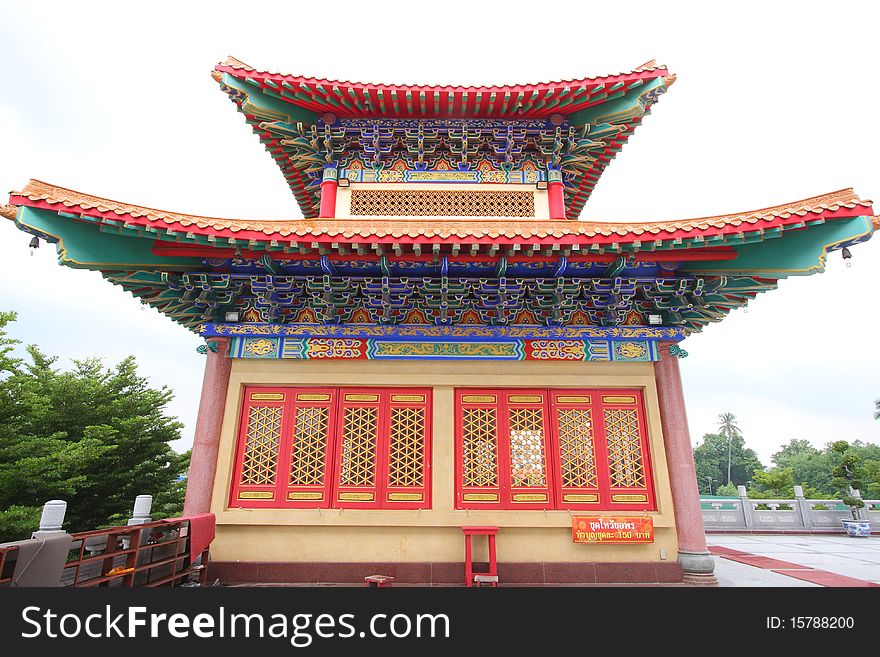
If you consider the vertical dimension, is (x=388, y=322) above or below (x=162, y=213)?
below

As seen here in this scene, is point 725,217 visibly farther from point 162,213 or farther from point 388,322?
point 162,213

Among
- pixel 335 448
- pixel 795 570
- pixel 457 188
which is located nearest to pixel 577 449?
pixel 335 448

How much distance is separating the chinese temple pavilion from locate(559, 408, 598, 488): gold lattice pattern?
29 millimetres

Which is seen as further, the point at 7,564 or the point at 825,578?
the point at 825,578

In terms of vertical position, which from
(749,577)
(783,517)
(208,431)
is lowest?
(749,577)

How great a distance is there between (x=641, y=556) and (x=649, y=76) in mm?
7274

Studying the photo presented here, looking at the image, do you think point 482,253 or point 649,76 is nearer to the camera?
point 482,253

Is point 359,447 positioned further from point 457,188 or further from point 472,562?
point 457,188

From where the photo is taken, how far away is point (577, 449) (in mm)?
6332

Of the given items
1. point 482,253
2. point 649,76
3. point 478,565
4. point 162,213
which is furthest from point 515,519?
point 649,76

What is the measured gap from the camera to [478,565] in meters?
5.80

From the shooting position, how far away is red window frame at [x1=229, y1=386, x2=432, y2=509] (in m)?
6.04

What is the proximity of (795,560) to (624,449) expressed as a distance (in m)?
6.12

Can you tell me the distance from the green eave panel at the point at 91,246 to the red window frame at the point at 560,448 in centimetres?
439
